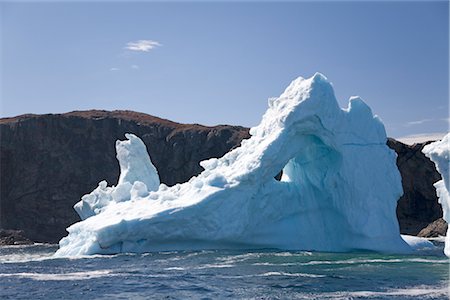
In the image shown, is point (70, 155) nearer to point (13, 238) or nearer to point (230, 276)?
point (13, 238)

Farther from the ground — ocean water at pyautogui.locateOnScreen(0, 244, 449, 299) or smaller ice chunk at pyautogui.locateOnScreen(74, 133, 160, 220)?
smaller ice chunk at pyautogui.locateOnScreen(74, 133, 160, 220)

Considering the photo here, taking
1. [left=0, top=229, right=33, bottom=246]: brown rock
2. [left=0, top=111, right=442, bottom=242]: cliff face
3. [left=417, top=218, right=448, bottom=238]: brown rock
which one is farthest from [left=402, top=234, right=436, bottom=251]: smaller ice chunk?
[left=0, top=111, right=442, bottom=242]: cliff face

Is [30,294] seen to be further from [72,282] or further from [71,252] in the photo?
[71,252]

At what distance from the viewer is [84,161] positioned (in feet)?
216

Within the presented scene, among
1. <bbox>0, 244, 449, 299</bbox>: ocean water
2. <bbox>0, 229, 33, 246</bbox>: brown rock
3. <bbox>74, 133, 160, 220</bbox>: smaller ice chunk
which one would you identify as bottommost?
<bbox>0, 244, 449, 299</bbox>: ocean water

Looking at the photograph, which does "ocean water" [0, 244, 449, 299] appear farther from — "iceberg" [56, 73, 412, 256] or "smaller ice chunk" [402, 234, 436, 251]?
"smaller ice chunk" [402, 234, 436, 251]

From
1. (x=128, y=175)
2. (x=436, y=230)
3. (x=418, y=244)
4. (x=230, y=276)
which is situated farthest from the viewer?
(x=436, y=230)

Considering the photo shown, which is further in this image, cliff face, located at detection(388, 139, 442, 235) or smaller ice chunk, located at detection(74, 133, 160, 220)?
cliff face, located at detection(388, 139, 442, 235)

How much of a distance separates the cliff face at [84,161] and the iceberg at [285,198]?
35394mm

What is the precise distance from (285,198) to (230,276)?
31.8ft

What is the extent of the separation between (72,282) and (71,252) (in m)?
8.56

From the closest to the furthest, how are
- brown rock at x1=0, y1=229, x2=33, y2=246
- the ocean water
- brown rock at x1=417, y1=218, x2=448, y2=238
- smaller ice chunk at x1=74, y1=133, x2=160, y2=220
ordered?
the ocean water < smaller ice chunk at x1=74, y1=133, x2=160, y2=220 < brown rock at x1=0, y1=229, x2=33, y2=246 < brown rock at x1=417, y1=218, x2=448, y2=238

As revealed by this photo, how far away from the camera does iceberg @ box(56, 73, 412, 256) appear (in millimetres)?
25703

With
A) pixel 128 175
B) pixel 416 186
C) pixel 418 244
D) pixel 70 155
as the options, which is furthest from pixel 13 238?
pixel 416 186
